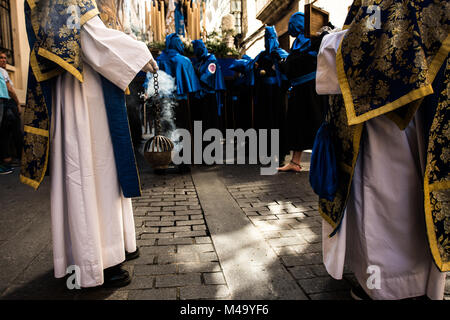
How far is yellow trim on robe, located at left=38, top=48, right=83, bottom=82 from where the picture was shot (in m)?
1.60

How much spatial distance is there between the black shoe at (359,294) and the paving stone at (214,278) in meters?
0.75

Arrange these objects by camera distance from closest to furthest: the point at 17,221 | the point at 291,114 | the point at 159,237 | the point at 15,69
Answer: the point at 159,237
the point at 17,221
the point at 291,114
the point at 15,69

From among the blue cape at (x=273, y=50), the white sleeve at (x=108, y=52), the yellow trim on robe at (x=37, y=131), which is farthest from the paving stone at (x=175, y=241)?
the blue cape at (x=273, y=50)

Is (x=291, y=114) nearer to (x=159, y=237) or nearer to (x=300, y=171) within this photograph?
(x=300, y=171)

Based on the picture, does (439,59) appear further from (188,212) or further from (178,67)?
(178,67)

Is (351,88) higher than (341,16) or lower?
lower

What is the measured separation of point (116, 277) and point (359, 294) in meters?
1.42

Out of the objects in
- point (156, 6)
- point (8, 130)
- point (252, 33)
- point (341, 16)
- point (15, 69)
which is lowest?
point (8, 130)

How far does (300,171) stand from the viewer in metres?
5.17

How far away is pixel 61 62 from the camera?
5.25ft

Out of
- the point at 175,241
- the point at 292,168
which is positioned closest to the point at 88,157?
the point at 175,241

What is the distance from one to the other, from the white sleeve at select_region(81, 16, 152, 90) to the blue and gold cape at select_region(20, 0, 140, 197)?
6cm

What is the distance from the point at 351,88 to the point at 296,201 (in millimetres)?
2281
